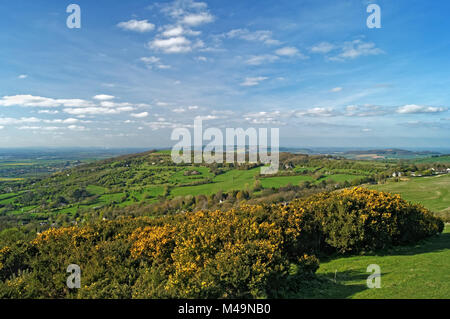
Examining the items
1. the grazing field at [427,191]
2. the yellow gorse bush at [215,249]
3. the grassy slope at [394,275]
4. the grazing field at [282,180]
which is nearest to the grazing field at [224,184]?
the grazing field at [282,180]

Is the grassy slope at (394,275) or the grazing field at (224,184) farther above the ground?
the grassy slope at (394,275)

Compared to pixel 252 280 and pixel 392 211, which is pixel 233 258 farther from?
pixel 392 211

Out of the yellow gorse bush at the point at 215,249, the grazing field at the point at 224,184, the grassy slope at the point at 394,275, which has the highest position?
the yellow gorse bush at the point at 215,249

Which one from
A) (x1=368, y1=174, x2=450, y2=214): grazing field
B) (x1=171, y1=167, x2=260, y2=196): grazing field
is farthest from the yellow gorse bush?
(x1=171, y1=167, x2=260, y2=196): grazing field

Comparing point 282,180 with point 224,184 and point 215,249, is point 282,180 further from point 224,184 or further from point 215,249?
point 215,249

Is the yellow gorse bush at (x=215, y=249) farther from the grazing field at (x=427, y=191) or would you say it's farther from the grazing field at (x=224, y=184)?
the grazing field at (x=224, y=184)
